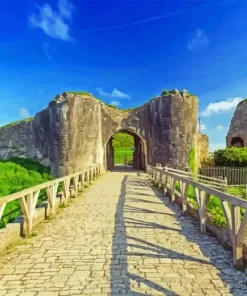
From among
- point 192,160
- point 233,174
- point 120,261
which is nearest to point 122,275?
point 120,261

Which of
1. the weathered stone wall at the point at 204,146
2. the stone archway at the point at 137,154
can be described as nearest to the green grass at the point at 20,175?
the stone archway at the point at 137,154

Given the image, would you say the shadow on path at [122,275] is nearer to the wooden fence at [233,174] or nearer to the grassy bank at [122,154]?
the wooden fence at [233,174]

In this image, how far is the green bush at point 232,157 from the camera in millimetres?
22734

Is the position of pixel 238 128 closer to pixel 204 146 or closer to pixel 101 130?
pixel 204 146

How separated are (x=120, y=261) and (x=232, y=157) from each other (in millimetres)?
20458

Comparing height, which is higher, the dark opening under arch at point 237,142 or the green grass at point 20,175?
the dark opening under arch at point 237,142

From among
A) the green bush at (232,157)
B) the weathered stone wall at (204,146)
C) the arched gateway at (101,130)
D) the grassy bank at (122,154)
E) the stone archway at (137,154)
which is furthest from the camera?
the grassy bank at (122,154)

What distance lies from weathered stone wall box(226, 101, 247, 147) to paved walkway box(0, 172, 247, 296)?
29.4m

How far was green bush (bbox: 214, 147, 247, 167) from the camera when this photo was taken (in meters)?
22.7

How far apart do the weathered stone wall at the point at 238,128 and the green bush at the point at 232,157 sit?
1063cm

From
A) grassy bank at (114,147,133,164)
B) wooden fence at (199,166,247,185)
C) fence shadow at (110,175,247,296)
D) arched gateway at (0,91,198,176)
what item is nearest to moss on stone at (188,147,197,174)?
arched gateway at (0,91,198,176)

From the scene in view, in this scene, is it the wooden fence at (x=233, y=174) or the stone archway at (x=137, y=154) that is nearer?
the wooden fence at (x=233, y=174)

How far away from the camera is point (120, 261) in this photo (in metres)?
4.38

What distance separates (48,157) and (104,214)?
20658 millimetres
